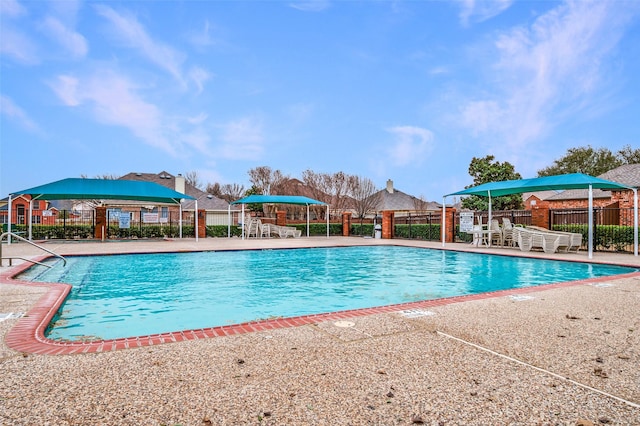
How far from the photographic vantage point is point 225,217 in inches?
1441

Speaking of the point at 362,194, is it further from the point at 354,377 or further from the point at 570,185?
the point at 354,377

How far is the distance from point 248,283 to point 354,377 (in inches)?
226

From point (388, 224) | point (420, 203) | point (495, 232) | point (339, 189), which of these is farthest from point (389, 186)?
point (495, 232)

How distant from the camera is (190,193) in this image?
38.9 metres

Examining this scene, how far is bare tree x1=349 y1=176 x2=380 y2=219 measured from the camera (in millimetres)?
34562

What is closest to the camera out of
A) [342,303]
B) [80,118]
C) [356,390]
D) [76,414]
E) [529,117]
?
[76,414]

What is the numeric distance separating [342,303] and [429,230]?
13751 millimetres

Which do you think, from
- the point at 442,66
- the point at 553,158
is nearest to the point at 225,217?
the point at 442,66

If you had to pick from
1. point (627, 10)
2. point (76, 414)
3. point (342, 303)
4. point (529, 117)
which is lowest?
point (342, 303)

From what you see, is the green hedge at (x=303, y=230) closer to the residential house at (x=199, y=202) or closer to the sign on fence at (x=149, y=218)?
the sign on fence at (x=149, y=218)

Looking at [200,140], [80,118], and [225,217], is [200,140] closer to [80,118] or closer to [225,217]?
[80,118]

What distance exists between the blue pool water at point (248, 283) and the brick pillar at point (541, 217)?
397 centimetres

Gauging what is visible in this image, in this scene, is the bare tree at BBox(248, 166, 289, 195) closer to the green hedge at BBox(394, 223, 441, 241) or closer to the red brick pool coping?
the green hedge at BBox(394, 223, 441, 241)

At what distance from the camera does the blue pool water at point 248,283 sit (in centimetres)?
530
